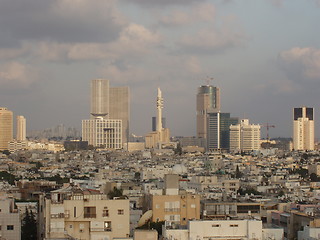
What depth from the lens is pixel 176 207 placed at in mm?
29859

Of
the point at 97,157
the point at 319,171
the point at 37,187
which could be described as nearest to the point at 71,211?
the point at 37,187

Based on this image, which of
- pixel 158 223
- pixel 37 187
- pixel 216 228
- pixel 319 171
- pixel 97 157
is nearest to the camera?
pixel 216 228

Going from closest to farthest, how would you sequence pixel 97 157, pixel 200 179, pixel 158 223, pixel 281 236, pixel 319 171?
pixel 281 236
pixel 158 223
pixel 200 179
pixel 319 171
pixel 97 157

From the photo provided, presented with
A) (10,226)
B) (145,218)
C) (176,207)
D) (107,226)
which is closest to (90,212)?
(107,226)

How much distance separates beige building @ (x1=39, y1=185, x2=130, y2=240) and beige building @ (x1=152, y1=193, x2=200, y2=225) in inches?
201

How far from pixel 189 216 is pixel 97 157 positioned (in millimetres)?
120575

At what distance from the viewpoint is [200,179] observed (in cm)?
6925

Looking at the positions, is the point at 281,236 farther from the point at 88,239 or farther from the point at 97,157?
the point at 97,157

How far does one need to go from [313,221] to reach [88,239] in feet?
21.9

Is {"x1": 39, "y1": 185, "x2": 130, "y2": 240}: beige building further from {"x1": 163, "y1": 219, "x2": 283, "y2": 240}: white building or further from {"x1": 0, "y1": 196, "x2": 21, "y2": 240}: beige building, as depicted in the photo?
{"x1": 163, "y1": 219, "x2": 283, "y2": 240}: white building

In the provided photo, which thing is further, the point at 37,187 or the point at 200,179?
the point at 200,179

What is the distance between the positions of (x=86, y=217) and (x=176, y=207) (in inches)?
245

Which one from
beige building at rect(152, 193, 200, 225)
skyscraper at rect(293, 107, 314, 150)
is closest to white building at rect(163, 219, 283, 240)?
beige building at rect(152, 193, 200, 225)

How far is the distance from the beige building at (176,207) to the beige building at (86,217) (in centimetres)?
510
